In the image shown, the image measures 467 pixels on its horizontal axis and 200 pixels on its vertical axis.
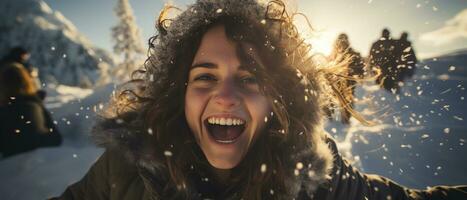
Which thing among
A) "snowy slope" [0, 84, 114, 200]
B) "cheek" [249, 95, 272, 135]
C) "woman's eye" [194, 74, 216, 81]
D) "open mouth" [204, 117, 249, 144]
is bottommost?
"snowy slope" [0, 84, 114, 200]

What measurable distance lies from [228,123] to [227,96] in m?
0.26

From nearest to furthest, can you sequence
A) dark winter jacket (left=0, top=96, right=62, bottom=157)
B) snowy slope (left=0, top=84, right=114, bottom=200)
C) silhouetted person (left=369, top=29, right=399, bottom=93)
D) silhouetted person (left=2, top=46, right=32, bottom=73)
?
snowy slope (left=0, top=84, right=114, bottom=200) → dark winter jacket (left=0, top=96, right=62, bottom=157) → silhouetted person (left=2, top=46, right=32, bottom=73) → silhouetted person (left=369, top=29, right=399, bottom=93)

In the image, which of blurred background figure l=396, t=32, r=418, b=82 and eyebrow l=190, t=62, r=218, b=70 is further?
blurred background figure l=396, t=32, r=418, b=82

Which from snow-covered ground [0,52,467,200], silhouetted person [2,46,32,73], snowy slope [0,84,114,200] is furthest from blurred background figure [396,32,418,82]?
silhouetted person [2,46,32,73]

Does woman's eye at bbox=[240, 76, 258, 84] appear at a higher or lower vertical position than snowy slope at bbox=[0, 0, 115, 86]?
lower

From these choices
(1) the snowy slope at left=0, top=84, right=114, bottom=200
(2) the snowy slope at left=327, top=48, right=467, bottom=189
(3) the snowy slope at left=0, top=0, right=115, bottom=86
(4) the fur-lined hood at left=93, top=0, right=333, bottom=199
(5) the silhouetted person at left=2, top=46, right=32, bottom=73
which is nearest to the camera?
(4) the fur-lined hood at left=93, top=0, right=333, bottom=199

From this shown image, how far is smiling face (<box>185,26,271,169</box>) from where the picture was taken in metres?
2.24

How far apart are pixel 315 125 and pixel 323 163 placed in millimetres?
260

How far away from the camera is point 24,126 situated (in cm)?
593

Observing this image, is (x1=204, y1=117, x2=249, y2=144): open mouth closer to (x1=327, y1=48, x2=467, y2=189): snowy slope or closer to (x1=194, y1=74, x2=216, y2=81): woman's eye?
(x1=194, y1=74, x2=216, y2=81): woman's eye

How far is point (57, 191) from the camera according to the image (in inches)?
197

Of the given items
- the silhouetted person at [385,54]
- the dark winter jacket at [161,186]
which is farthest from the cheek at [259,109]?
the silhouetted person at [385,54]

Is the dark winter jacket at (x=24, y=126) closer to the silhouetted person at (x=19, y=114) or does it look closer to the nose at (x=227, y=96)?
the silhouetted person at (x=19, y=114)

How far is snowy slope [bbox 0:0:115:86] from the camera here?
1741 inches
